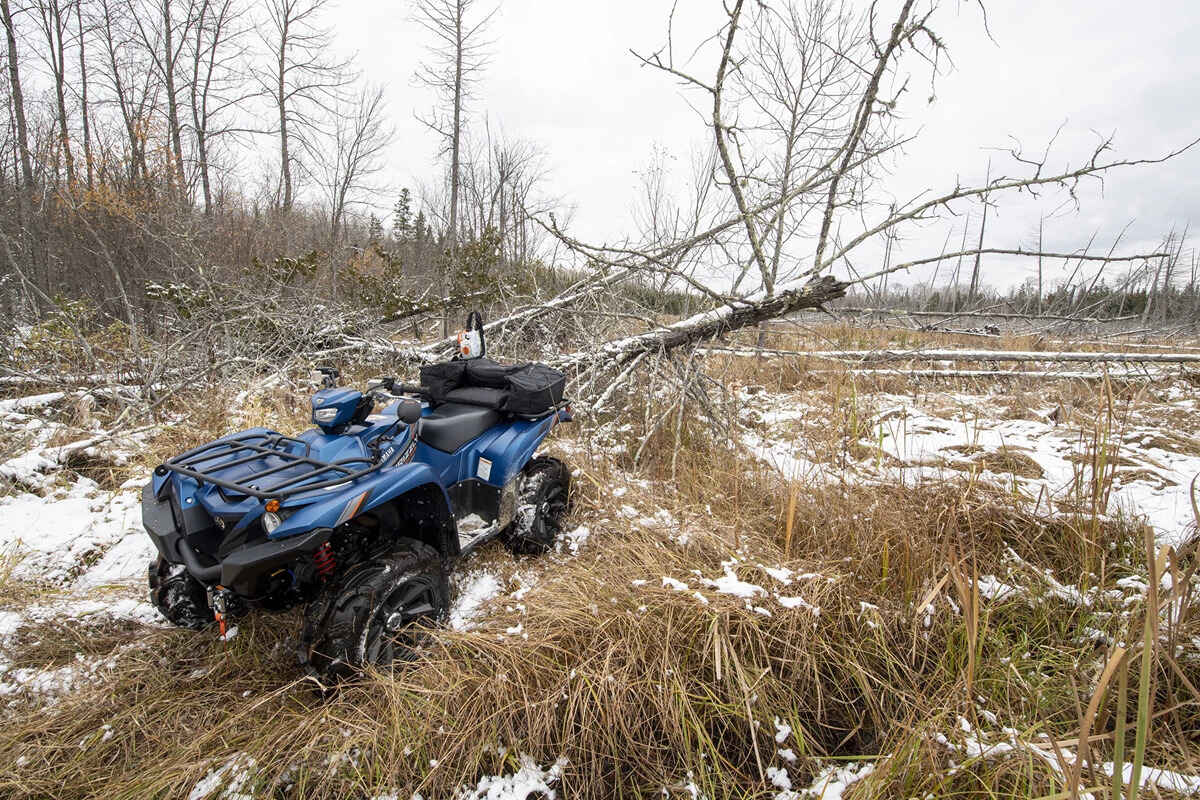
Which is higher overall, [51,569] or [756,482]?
[756,482]

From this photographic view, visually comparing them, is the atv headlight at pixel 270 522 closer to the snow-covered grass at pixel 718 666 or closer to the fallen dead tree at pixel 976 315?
the snow-covered grass at pixel 718 666

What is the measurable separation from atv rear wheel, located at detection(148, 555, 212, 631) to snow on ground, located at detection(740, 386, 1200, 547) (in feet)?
9.03

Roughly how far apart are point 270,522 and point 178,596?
0.86 meters

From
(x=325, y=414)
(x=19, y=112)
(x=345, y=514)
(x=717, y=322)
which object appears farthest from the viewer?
(x=19, y=112)

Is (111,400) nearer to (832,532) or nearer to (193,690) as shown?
(193,690)

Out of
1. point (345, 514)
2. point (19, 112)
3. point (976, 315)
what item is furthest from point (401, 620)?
point (19, 112)

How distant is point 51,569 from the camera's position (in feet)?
8.93

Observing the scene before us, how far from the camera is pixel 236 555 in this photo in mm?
1617

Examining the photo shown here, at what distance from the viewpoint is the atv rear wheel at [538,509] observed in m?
2.91

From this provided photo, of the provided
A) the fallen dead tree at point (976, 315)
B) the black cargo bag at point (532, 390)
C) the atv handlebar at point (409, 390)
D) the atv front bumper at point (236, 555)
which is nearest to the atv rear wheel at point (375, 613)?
the atv front bumper at point (236, 555)

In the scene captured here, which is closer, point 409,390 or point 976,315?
point 409,390

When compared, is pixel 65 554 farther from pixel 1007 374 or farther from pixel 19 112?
pixel 19 112

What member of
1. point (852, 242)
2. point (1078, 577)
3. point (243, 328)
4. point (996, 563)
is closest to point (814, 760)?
point (996, 563)

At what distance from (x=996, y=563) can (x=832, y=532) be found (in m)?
0.64
